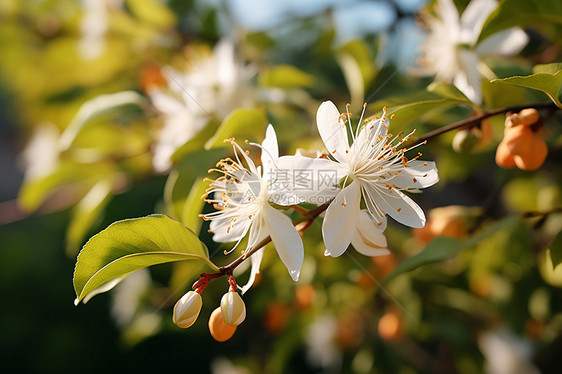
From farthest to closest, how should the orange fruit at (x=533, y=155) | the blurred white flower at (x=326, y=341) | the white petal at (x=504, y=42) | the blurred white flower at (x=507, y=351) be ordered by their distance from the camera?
the blurred white flower at (x=326, y=341) < the blurred white flower at (x=507, y=351) < the white petal at (x=504, y=42) < the orange fruit at (x=533, y=155)

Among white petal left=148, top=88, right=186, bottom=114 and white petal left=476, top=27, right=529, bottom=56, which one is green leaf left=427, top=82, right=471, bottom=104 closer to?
white petal left=476, top=27, right=529, bottom=56

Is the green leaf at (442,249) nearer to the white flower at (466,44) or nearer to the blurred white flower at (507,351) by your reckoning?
the white flower at (466,44)

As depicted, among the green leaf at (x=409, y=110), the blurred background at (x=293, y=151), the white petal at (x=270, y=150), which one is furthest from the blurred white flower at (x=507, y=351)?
the white petal at (x=270, y=150)

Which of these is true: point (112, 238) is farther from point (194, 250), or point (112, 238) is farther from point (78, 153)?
point (78, 153)

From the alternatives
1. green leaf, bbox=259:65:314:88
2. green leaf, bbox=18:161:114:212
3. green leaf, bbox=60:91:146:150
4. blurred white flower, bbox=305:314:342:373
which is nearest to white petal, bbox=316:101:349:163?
green leaf, bbox=259:65:314:88

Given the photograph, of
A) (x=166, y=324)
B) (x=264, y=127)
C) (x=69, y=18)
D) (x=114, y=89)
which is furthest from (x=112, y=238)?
(x=69, y=18)

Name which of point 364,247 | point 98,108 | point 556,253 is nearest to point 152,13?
point 98,108

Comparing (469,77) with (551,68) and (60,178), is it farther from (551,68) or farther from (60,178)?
(60,178)
